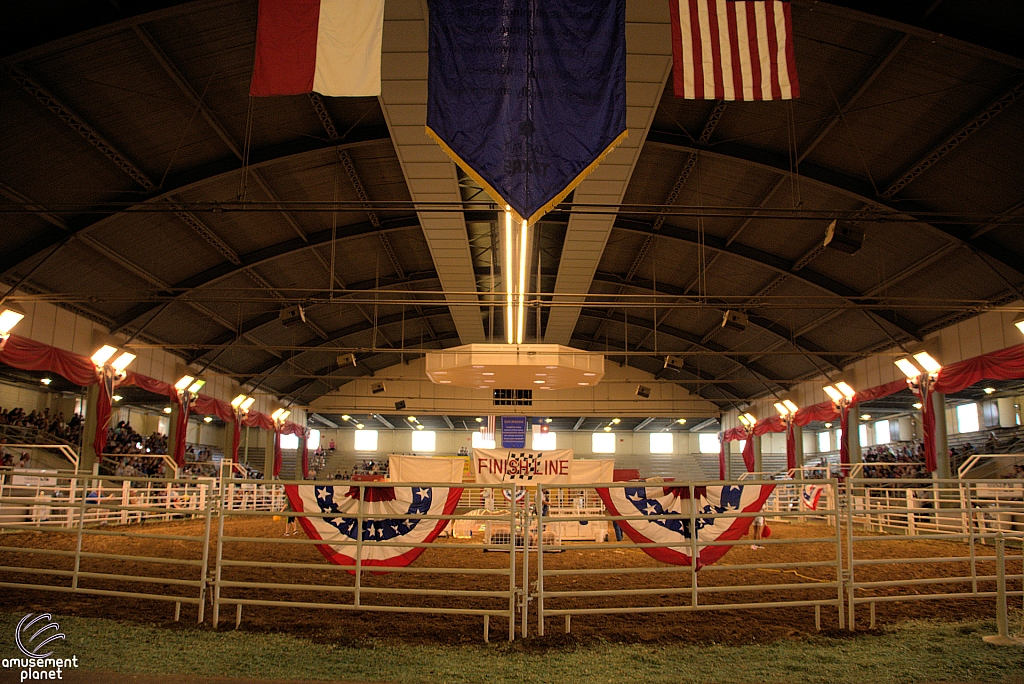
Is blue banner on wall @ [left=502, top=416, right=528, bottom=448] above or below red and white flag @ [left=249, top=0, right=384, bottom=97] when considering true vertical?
below

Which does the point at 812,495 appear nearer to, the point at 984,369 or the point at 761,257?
the point at 984,369

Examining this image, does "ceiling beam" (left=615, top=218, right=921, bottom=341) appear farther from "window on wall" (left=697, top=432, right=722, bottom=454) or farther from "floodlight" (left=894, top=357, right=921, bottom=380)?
"window on wall" (left=697, top=432, right=722, bottom=454)

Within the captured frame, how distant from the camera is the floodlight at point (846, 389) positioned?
877 inches

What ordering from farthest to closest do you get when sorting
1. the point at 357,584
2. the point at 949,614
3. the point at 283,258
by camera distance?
the point at 283,258
the point at 949,614
the point at 357,584

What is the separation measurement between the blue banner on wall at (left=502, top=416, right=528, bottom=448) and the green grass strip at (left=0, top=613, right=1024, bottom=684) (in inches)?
855

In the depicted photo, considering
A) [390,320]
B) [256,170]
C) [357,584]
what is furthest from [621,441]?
[357,584]

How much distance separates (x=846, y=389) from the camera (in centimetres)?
2238

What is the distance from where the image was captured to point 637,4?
25.4 feet

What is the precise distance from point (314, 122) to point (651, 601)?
11289 mm

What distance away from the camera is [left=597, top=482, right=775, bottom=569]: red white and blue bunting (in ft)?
20.9

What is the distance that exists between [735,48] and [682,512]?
15.9 feet

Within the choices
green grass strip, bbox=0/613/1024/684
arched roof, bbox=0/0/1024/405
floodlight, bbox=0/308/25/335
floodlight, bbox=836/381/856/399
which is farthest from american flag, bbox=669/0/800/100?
floodlight, bbox=836/381/856/399

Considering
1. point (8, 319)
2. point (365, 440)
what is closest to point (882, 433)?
point (365, 440)

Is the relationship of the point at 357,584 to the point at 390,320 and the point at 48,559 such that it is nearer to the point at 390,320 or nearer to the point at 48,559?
the point at 48,559
